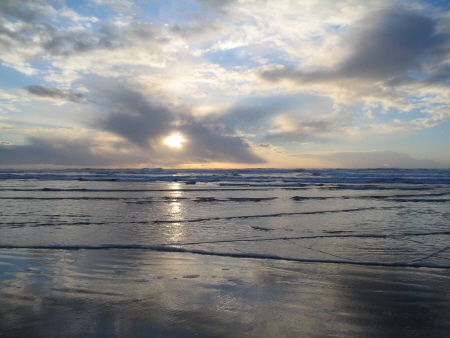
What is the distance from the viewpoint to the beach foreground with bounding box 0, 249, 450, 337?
11.0ft

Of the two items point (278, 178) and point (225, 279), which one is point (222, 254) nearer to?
point (225, 279)

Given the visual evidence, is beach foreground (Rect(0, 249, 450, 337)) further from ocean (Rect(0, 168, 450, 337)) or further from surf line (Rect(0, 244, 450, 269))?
surf line (Rect(0, 244, 450, 269))

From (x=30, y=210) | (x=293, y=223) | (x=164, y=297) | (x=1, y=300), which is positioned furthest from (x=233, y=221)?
(x=30, y=210)

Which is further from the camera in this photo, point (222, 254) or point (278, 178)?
point (278, 178)

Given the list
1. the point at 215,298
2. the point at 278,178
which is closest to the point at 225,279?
the point at 215,298

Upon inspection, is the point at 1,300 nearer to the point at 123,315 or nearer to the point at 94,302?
the point at 94,302

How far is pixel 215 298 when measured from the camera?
4176 mm

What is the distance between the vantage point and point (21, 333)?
3.26 meters

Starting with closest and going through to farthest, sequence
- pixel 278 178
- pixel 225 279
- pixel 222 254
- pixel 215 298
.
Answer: pixel 215 298, pixel 225 279, pixel 222 254, pixel 278 178

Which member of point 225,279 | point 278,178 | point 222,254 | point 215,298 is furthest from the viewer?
point 278,178

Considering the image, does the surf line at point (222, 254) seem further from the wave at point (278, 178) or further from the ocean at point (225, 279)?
the wave at point (278, 178)

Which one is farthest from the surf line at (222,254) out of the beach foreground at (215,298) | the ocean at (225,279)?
the beach foreground at (215,298)

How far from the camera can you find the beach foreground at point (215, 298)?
11.0ft

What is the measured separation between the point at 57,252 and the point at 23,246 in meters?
A: 1.16
